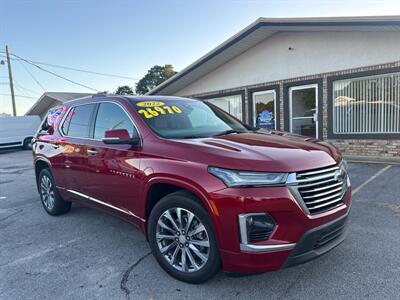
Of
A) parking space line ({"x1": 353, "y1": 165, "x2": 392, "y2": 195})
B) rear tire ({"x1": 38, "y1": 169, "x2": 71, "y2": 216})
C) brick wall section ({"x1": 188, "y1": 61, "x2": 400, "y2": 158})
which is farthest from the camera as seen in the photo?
brick wall section ({"x1": 188, "y1": 61, "x2": 400, "y2": 158})

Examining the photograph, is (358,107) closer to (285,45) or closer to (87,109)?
(285,45)

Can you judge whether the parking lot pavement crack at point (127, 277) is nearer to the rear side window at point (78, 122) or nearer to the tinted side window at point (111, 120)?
the tinted side window at point (111, 120)

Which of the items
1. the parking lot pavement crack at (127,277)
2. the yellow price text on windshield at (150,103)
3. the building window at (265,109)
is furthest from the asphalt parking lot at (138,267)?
the building window at (265,109)

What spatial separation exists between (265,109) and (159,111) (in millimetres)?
9341

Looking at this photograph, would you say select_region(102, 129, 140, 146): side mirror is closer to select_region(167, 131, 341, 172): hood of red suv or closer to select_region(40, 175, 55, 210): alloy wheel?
select_region(167, 131, 341, 172): hood of red suv

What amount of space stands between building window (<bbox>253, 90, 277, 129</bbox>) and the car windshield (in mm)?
8186

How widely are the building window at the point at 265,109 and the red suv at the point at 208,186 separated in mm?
8375

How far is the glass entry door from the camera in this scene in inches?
435

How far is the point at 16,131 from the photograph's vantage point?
860 inches

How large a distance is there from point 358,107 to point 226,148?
876 cm

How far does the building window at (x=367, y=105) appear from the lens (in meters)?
9.45

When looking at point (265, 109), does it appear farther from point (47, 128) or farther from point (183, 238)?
point (183, 238)

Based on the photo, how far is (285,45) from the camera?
37.7 ft

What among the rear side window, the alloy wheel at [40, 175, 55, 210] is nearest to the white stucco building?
the rear side window
